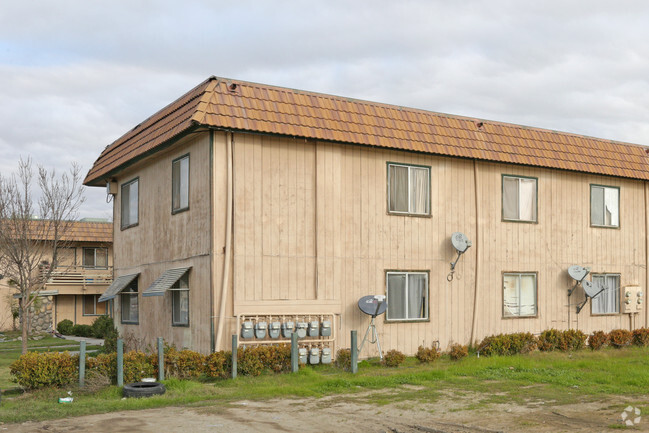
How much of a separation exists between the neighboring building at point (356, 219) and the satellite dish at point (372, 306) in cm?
37

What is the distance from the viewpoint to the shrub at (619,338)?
70.4 ft

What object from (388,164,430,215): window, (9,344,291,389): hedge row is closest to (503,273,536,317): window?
(388,164,430,215): window

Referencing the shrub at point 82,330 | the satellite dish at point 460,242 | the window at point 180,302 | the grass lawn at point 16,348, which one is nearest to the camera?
the window at point 180,302

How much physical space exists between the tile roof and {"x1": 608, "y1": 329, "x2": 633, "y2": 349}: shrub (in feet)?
14.9

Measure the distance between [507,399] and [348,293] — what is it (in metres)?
5.81

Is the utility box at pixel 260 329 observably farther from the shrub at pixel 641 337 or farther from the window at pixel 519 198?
the shrub at pixel 641 337

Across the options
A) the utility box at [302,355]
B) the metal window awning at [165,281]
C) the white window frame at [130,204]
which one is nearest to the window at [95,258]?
the white window frame at [130,204]

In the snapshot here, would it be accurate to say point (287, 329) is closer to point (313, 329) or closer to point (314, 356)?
point (313, 329)

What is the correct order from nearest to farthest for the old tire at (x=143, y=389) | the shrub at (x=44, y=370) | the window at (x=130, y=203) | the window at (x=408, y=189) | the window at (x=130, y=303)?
the old tire at (x=143, y=389) → the shrub at (x=44, y=370) → the window at (x=408, y=189) → the window at (x=130, y=303) → the window at (x=130, y=203)

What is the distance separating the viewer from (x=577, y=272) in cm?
2127

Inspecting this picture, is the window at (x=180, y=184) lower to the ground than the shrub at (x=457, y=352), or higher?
higher

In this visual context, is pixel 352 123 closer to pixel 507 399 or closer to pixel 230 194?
pixel 230 194

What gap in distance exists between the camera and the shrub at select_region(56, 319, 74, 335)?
121 feet

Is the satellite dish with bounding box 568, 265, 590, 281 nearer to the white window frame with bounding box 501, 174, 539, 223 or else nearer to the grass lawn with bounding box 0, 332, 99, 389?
the white window frame with bounding box 501, 174, 539, 223
